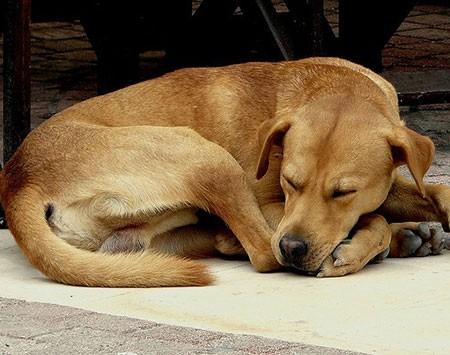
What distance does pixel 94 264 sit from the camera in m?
4.43

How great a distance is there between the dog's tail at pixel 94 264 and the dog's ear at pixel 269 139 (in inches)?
18.0

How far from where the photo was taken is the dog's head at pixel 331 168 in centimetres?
446

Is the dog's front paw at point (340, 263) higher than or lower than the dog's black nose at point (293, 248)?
lower

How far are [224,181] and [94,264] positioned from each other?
0.60 meters

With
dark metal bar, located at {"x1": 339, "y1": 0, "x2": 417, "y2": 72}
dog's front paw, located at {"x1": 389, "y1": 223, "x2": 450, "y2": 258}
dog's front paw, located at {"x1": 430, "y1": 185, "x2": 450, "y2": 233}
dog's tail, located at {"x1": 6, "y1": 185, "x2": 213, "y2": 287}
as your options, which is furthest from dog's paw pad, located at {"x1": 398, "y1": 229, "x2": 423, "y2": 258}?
dark metal bar, located at {"x1": 339, "y1": 0, "x2": 417, "y2": 72}

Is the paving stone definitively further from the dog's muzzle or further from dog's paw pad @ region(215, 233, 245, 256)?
dog's paw pad @ region(215, 233, 245, 256)

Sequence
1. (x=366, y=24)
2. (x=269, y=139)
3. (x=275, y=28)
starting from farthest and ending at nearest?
(x=366, y=24)
(x=275, y=28)
(x=269, y=139)

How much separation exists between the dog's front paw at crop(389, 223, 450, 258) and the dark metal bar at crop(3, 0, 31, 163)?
1.85m

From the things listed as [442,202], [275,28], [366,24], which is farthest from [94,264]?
[366,24]

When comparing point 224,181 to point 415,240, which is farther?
point 415,240

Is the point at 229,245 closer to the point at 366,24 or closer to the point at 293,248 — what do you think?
the point at 293,248

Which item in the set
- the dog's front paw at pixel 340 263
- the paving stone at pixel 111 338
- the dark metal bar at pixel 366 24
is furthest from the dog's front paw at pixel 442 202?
the dark metal bar at pixel 366 24

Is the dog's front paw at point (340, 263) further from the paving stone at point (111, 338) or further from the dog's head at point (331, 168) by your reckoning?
the paving stone at point (111, 338)

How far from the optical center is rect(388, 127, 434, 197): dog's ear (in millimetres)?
→ 4527
